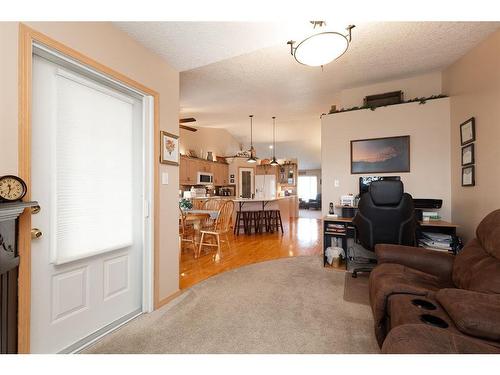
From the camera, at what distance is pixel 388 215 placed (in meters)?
2.50

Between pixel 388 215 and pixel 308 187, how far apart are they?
12104 mm

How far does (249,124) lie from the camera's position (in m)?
6.80

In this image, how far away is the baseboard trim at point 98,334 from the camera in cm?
157

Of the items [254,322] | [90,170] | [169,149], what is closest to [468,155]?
[254,322]

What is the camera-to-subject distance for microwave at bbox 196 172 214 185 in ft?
21.7

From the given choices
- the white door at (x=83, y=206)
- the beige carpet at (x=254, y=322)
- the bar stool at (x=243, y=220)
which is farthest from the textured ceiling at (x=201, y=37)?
the bar stool at (x=243, y=220)

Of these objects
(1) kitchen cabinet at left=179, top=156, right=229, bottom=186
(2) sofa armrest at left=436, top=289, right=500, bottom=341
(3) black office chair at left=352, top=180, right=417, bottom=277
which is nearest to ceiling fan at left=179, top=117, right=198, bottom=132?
(1) kitchen cabinet at left=179, top=156, right=229, bottom=186

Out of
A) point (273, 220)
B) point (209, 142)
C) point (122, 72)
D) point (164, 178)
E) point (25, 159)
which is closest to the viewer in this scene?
point (25, 159)

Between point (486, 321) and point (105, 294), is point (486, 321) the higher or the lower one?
the higher one

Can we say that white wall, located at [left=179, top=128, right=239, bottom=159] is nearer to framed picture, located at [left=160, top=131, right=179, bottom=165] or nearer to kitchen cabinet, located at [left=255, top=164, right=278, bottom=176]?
kitchen cabinet, located at [left=255, top=164, right=278, bottom=176]

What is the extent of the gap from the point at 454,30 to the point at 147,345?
3974mm

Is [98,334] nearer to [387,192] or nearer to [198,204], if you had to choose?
[387,192]
